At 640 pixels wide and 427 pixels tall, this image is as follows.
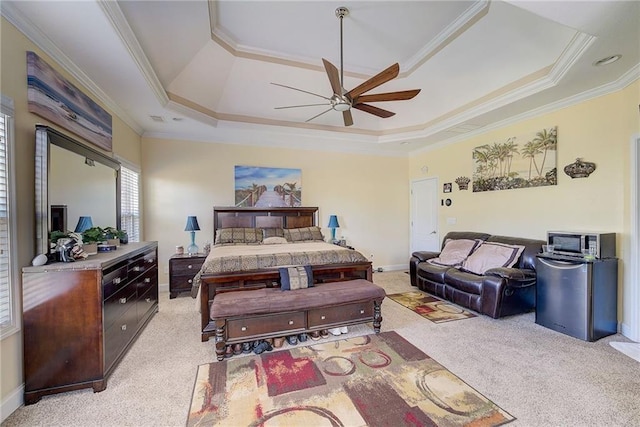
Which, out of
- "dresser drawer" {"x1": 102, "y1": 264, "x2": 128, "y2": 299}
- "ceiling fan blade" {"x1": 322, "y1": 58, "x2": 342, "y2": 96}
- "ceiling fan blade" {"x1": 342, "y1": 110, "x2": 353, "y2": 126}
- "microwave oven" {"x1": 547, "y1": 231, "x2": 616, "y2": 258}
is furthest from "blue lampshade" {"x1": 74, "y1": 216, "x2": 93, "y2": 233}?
"microwave oven" {"x1": 547, "y1": 231, "x2": 616, "y2": 258}

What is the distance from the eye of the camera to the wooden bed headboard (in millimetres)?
5133

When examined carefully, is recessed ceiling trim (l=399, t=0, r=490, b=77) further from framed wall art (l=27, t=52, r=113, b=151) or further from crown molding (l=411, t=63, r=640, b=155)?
framed wall art (l=27, t=52, r=113, b=151)

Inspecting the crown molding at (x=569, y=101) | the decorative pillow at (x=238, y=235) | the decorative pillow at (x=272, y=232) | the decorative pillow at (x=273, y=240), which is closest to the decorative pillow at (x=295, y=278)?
the decorative pillow at (x=273, y=240)

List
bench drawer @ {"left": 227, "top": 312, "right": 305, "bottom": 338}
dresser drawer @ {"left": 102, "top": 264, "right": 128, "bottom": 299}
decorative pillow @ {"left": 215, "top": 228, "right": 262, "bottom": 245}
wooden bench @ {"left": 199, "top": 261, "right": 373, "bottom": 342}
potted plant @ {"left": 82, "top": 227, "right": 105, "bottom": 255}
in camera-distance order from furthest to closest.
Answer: decorative pillow @ {"left": 215, "top": 228, "right": 262, "bottom": 245}
wooden bench @ {"left": 199, "top": 261, "right": 373, "bottom": 342}
bench drawer @ {"left": 227, "top": 312, "right": 305, "bottom": 338}
potted plant @ {"left": 82, "top": 227, "right": 105, "bottom": 255}
dresser drawer @ {"left": 102, "top": 264, "right": 128, "bottom": 299}

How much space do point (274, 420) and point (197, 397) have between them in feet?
2.25

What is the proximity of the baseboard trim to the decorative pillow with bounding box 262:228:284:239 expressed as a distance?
3.36 m

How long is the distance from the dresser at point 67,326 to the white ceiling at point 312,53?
6.31ft

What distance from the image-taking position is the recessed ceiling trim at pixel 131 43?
79.4 inches

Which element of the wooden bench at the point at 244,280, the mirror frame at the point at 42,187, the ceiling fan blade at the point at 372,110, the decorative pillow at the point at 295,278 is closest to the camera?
the mirror frame at the point at 42,187

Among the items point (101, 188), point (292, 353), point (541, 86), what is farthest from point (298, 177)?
point (541, 86)

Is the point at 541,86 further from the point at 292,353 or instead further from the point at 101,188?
the point at 101,188

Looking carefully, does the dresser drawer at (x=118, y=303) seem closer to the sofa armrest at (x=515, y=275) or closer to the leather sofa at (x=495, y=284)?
the leather sofa at (x=495, y=284)

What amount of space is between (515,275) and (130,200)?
18.7ft

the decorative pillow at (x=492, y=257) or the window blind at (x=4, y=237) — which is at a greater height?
the window blind at (x=4, y=237)
